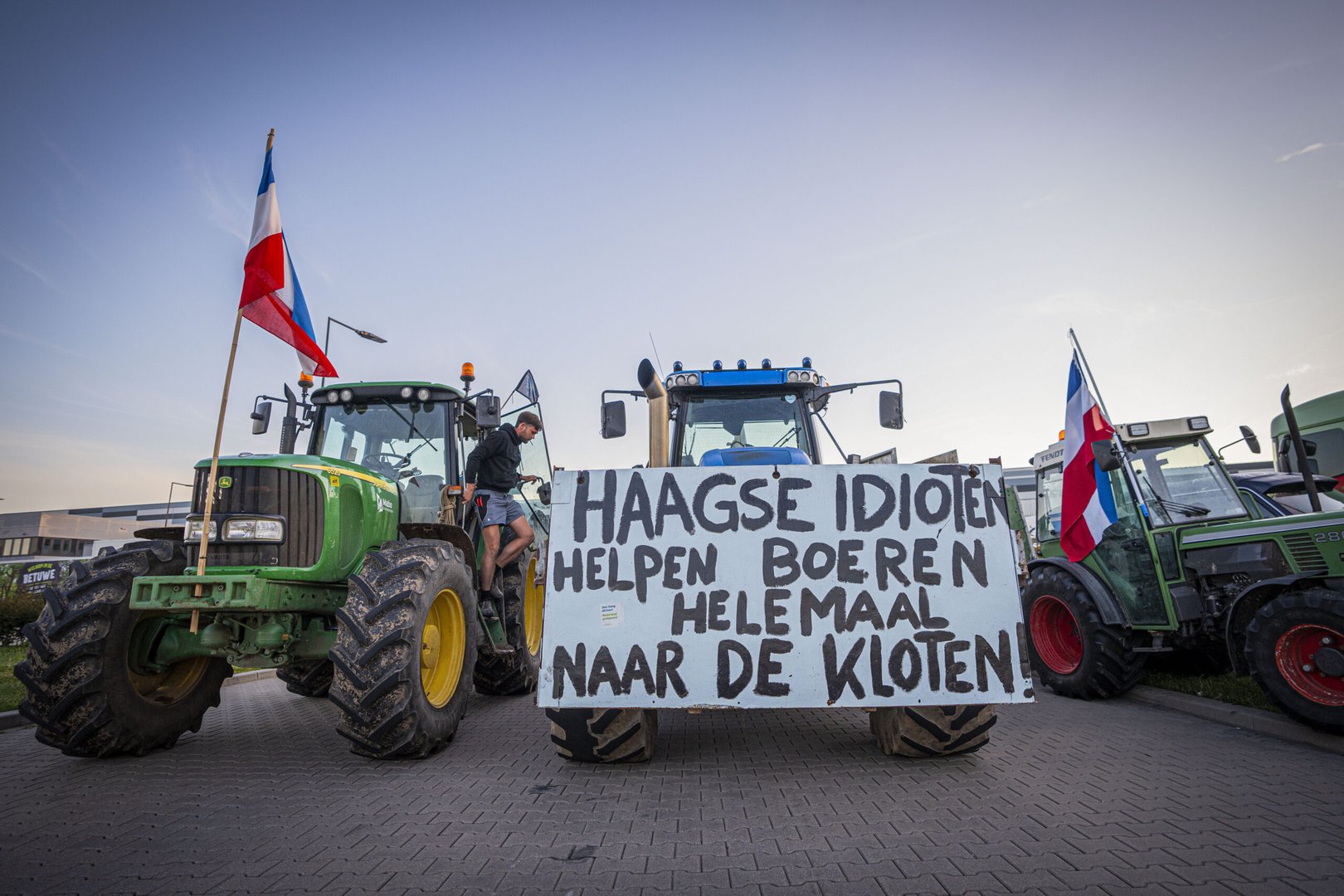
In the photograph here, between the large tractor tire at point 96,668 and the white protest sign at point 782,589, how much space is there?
8.84 feet

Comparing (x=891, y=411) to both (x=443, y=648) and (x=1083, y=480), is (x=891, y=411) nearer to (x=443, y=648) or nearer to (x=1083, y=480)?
(x=1083, y=480)

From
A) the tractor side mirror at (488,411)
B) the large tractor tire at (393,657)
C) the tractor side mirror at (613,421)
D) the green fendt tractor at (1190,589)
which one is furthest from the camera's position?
the tractor side mirror at (613,421)

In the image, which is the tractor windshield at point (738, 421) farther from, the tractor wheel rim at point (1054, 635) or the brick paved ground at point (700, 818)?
the tractor wheel rim at point (1054, 635)

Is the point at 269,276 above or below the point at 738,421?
above

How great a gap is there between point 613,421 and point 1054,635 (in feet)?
16.0

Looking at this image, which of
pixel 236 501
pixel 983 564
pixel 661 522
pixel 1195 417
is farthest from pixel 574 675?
pixel 1195 417

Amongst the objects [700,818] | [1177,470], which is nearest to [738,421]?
[700,818]

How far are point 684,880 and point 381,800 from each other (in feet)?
6.18

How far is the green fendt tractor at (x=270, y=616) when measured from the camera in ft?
12.7

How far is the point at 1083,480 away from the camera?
6.05 metres

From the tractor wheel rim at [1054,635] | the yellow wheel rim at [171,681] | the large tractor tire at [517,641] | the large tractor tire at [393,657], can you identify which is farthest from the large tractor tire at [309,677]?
the tractor wheel rim at [1054,635]

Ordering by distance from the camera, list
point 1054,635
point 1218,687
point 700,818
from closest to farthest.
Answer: point 700,818 < point 1218,687 < point 1054,635

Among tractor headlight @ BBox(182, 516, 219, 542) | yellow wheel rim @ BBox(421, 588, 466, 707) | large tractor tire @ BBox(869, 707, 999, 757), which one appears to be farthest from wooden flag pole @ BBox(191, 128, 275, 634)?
large tractor tire @ BBox(869, 707, 999, 757)

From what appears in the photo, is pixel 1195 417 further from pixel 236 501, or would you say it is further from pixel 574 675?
pixel 236 501
